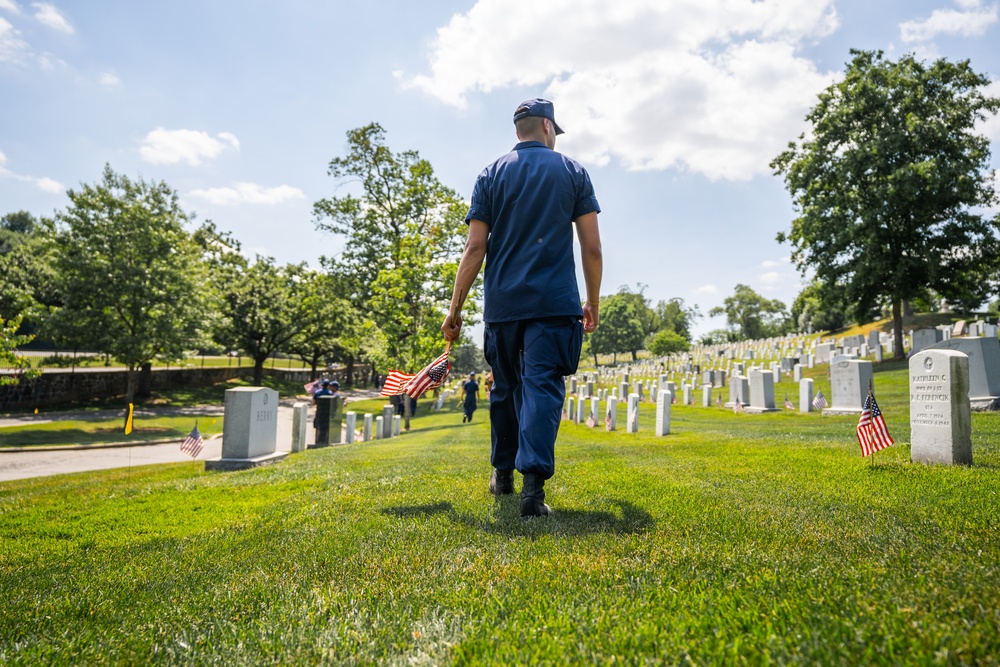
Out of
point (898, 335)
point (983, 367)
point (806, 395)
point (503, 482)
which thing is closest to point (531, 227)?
point (503, 482)

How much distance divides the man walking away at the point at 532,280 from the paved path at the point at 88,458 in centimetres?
1060

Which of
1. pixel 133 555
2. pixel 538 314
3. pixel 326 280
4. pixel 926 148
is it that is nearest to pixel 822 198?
pixel 926 148

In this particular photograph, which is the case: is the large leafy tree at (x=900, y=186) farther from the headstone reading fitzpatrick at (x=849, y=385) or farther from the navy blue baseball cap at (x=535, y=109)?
the navy blue baseball cap at (x=535, y=109)

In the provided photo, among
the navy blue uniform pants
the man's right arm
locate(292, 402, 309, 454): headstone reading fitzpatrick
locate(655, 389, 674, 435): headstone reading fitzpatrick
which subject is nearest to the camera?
the navy blue uniform pants

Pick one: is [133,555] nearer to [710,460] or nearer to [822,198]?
[710,460]

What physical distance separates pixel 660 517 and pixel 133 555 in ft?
9.03

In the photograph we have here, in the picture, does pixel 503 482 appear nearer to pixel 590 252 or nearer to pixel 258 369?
pixel 590 252

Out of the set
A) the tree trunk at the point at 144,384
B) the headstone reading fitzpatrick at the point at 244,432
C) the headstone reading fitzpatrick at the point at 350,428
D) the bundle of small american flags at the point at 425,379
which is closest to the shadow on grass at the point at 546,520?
the bundle of small american flags at the point at 425,379

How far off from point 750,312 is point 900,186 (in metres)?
91.8

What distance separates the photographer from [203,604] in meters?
1.98

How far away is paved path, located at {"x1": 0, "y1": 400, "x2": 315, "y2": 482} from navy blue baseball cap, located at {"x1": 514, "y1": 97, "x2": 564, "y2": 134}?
11.0m

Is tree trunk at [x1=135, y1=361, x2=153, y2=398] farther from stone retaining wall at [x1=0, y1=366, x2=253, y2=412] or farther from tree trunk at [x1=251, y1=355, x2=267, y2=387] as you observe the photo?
tree trunk at [x1=251, y1=355, x2=267, y2=387]

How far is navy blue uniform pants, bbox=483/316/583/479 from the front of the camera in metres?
3.13

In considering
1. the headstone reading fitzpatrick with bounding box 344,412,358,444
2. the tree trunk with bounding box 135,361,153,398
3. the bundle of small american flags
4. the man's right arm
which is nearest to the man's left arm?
the man's right arm
